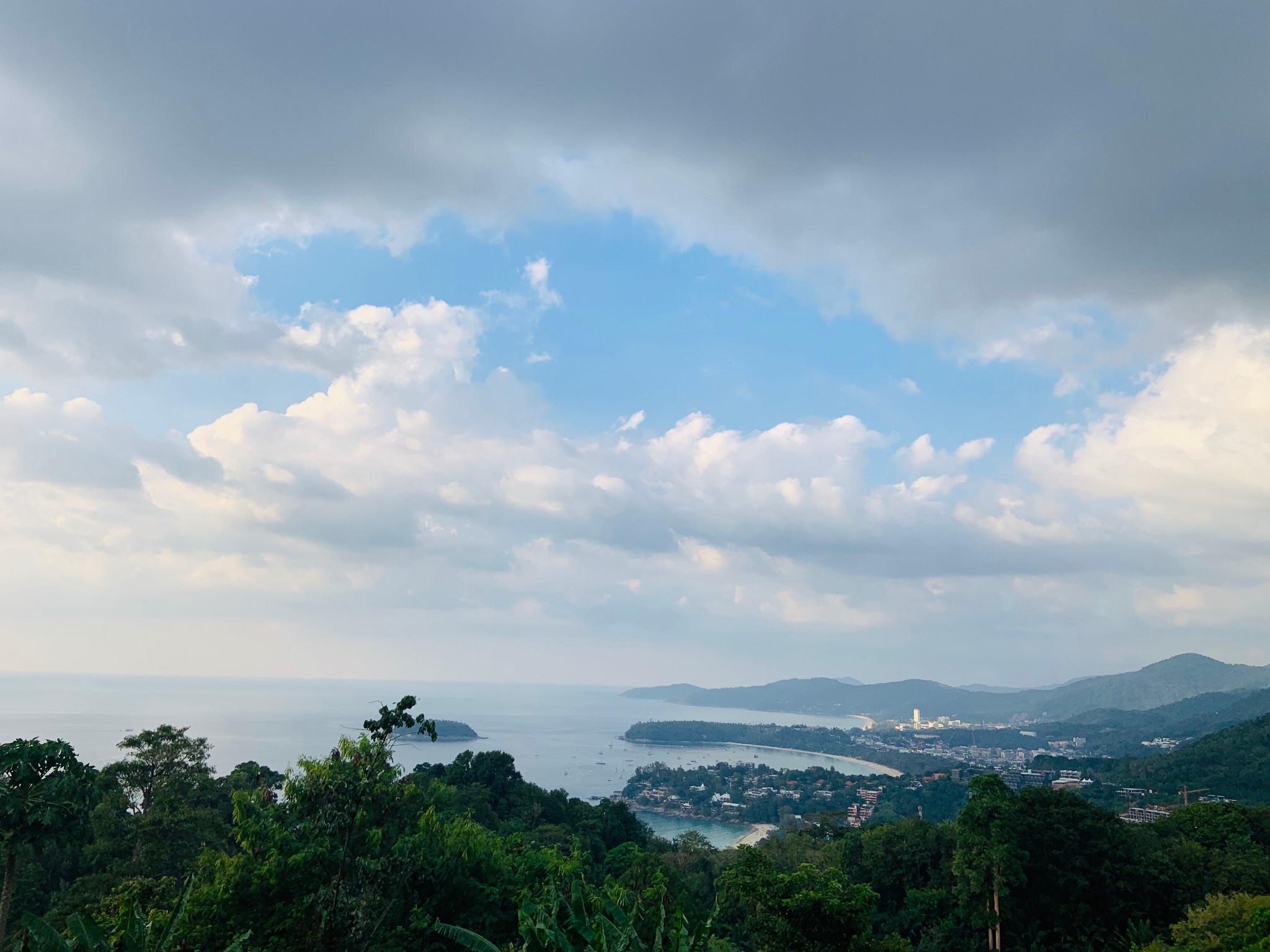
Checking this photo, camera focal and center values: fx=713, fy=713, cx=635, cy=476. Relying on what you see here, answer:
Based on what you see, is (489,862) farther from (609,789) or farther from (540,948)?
(609,789)

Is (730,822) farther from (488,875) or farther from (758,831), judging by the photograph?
(488,875)

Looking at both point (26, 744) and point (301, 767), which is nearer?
point (301, 767)

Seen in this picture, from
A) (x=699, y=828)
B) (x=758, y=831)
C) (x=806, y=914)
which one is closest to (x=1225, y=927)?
(x=806, y=914)

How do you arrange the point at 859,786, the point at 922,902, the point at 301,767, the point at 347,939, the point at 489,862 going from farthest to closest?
the point at 859,786
the point at 922,902
the point at 489,862
the point at 301,767
the point at 347,939

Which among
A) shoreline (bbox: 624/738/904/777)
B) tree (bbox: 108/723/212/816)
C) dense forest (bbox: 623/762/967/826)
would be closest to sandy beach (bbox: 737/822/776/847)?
dense forest (bbox: 623/762/967/826)

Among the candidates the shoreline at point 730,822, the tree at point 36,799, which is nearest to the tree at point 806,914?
the tree at point 36,799

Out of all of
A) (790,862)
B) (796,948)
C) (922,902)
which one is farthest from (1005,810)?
(796,948)

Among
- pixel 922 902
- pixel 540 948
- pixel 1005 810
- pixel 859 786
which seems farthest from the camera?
pixel 859 786
